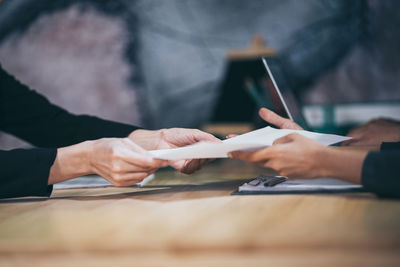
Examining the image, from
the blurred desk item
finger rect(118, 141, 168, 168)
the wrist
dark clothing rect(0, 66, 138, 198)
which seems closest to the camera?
finger rect(118, 141, 168, 168)

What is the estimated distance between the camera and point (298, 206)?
628mm

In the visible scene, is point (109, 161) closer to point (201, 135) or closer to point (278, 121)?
point (201, 135)

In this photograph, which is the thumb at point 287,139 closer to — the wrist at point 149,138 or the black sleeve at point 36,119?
the wrist at point 149,138

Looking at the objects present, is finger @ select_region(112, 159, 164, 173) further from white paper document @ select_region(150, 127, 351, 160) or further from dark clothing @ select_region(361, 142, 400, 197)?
dark clothing @ select_region(361, 142, 400, 197)

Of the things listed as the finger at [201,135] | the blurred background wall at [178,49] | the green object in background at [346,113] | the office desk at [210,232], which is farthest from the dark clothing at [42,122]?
the green object in background at [346,113]

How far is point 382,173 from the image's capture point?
2.12 feet

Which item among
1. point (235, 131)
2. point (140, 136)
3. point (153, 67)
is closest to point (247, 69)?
point (235, 131)

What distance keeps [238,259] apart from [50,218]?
0.36 meters

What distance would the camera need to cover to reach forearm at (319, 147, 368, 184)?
0.67 meters

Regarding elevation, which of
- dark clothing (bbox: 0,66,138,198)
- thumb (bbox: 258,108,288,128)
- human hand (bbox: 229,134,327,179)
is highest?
dark clothing (bbox: 0,66,138,198)

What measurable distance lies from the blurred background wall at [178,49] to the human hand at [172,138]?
1.27 m

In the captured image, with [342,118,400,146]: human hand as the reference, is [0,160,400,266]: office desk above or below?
below

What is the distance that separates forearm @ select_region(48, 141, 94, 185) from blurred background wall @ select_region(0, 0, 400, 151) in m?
1.53

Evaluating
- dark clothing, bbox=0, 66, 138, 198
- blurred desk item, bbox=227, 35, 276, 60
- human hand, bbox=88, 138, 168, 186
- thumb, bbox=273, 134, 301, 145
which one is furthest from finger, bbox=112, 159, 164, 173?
blurred desk item, bbox=227, 35, 276, 60
